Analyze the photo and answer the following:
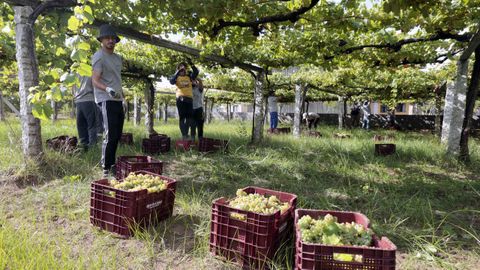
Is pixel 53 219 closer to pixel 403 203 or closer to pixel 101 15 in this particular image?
pixel 101 15

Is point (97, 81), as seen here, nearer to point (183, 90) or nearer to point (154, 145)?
point (154, 145)

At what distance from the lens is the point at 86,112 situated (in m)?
4.85

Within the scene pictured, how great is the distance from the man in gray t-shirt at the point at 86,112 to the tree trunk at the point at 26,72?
1262 mm

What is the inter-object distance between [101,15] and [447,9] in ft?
15.3

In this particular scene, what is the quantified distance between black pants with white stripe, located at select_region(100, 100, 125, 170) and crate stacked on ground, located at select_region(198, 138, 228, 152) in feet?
6.70

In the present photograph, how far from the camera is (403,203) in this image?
3104 mm

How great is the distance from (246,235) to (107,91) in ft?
7.44

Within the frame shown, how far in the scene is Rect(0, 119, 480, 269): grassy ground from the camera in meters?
1.96

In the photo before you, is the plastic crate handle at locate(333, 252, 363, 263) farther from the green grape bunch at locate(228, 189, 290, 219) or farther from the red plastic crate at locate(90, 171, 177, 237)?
the red plastic crate at locate(90, 171, 177, 237)

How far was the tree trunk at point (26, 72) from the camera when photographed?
3.36 metres

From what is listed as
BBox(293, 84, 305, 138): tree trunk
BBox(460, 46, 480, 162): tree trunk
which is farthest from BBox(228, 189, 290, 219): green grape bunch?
BBox(293, 84, 305, 138): tree trunk

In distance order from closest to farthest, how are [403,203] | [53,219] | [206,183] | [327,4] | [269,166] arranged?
[53,219] < [403,203] < [206,183] < [327,4] < [269,166]

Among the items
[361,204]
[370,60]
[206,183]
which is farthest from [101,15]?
[370,60]

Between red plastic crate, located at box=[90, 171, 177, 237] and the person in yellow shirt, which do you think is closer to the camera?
red plastic crate, located at box=[90, 171, 177, 237]
